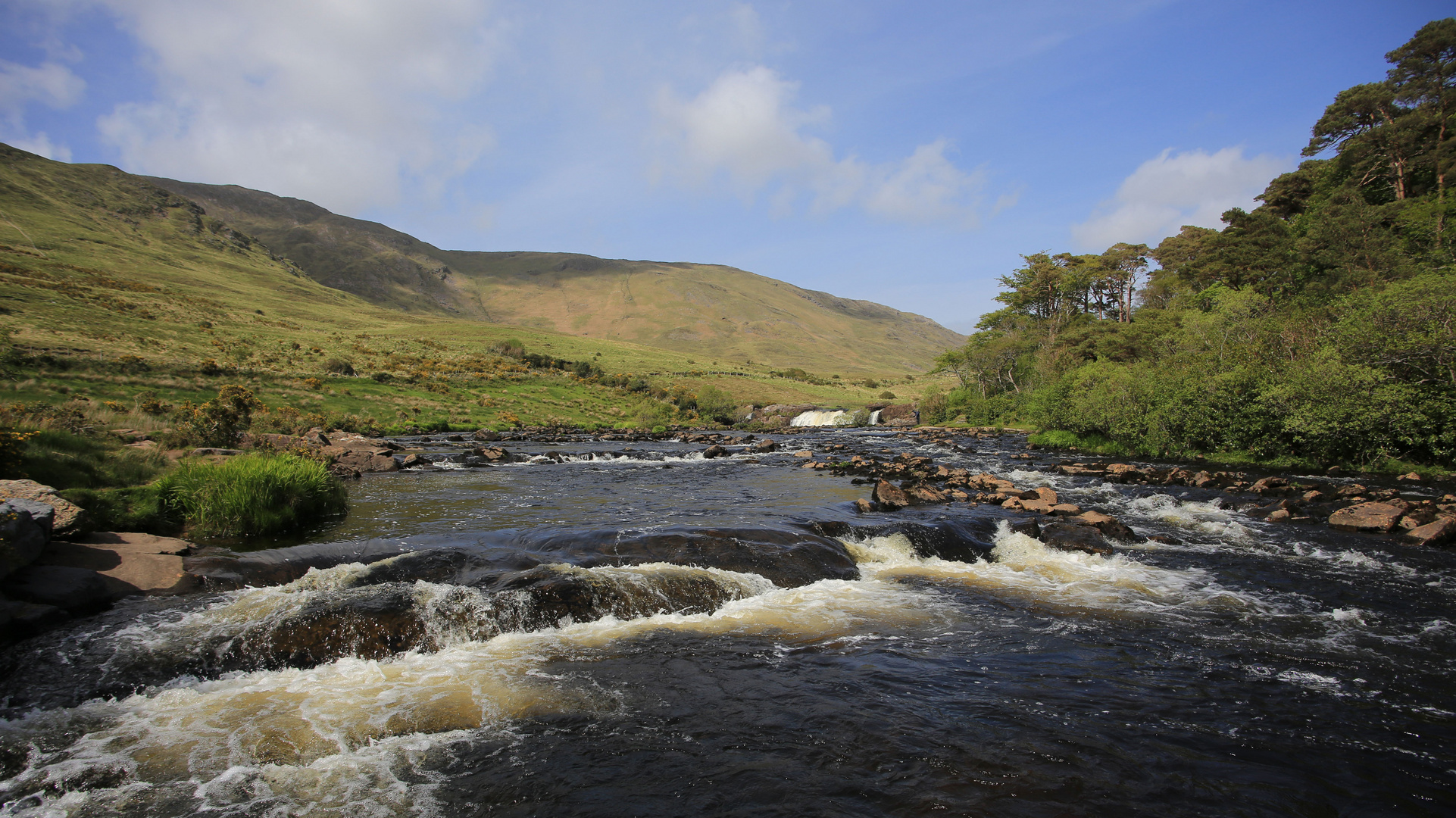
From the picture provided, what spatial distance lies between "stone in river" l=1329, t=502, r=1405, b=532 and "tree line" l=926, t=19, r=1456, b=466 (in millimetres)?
9048

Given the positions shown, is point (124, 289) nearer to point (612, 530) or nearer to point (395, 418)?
point (395, 418)

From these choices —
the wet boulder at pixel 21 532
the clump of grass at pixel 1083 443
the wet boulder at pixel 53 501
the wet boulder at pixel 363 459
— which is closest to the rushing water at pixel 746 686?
the wet boulder at pixel 21 532

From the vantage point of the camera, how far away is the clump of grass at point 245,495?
14.2 m

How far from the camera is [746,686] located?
27.9 ft

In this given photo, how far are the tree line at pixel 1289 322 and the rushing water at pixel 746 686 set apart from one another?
1415 centimetres

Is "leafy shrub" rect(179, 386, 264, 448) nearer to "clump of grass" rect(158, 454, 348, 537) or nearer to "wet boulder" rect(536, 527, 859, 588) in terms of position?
"clump of grass" rect(158, 454, 348, 537)

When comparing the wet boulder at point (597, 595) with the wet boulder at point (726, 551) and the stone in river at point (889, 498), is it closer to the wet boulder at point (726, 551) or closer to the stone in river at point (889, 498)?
the wet boulder at point (726, 551)

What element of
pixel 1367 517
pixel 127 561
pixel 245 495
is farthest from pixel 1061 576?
pixel 245 495

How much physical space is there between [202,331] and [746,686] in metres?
81.0

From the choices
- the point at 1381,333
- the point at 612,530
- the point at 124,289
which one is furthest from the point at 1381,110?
the point at 124,289

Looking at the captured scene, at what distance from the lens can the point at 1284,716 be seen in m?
7.61

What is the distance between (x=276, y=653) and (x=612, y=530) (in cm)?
843

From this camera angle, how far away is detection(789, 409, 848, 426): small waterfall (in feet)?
269

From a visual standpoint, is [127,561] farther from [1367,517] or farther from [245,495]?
[1367,517]
